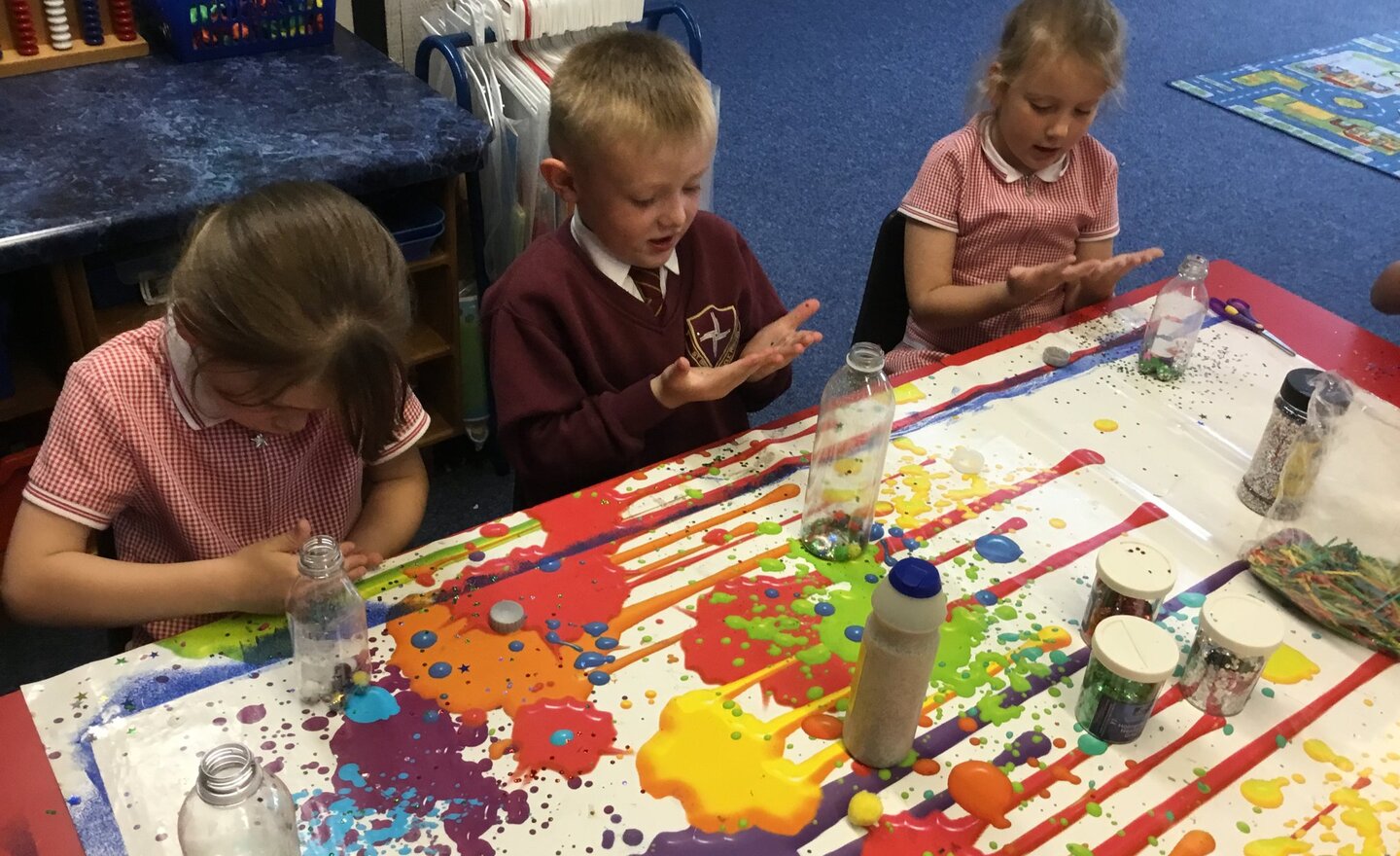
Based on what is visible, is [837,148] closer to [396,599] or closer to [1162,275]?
[1162,275]

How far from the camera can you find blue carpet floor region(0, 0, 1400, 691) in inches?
124

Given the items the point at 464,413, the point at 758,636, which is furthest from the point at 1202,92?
the point at 758,636

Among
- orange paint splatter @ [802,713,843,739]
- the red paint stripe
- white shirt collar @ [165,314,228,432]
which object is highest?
white shirt collar @ [165,314,228,432]

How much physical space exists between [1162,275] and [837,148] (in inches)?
44.4

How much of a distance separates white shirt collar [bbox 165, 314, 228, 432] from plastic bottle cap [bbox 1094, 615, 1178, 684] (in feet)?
2.80

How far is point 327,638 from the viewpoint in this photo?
96 cm

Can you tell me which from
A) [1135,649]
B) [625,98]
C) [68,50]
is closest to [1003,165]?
[625,98]

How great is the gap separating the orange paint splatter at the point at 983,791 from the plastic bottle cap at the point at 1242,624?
0.77 feet

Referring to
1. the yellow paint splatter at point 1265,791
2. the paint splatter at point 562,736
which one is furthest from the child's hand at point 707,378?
the yellow paint splatter at point 1265,791

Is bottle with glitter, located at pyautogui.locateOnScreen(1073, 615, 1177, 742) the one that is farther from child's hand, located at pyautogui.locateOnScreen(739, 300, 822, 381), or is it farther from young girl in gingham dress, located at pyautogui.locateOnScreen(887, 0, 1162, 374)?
young girl in gingham dress, located at pyautogui.locateOnScreen(887, 0, 1162, 374)

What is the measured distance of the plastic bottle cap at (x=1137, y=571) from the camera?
1.03m

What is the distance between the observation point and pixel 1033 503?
127 cm

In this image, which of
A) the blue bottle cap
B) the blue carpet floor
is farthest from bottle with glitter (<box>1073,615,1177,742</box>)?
the blue carpet floor

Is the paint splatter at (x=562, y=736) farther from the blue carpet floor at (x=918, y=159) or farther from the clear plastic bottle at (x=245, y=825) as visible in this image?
the blue carpet floor at (x=918, y=159)
